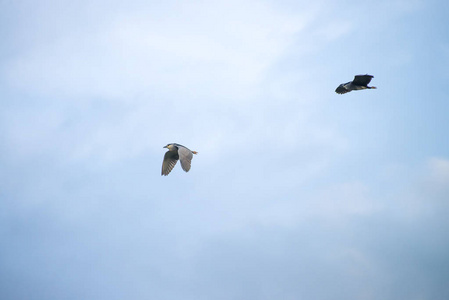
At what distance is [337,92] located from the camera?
35.7 meters

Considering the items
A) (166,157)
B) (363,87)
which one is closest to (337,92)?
(363,87)

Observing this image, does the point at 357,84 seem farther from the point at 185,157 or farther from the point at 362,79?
the point at 185,157

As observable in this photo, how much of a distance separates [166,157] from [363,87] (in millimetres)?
17517

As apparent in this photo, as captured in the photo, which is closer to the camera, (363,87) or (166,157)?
(166,157)

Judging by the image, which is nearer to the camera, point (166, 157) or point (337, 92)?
point (166, 157)

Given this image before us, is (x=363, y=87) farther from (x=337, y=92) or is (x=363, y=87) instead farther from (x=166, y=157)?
(x=166, y=157)

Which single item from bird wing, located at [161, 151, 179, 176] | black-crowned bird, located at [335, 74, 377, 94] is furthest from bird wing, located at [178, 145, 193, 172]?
black-crowned bird, located at [335, 74, 377, 94]

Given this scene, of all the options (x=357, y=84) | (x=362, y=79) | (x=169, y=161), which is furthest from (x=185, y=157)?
(x=357, y=84)

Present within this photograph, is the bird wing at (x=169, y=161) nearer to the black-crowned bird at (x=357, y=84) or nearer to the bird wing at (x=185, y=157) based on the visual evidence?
the bird wing at (x=185, y=157)

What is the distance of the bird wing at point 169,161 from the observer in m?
30.5

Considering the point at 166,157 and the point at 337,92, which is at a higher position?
the point at 337,92

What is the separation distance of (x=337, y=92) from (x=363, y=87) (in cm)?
247

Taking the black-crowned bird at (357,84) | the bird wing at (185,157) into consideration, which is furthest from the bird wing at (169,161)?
the black-crowned bird at (357,84)

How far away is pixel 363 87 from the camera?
1335 inches
